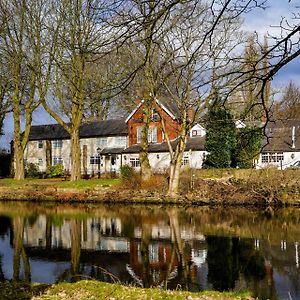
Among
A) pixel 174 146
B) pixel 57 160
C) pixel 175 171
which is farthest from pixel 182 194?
pixel 57 160

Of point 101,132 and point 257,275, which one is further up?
point 101,132

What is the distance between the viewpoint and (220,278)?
37.6 feet

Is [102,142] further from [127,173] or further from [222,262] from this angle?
[222,262]

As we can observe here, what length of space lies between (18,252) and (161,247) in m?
4.90

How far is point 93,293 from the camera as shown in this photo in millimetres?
8016

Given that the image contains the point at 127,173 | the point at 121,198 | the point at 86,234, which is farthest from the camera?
the point at 127,173

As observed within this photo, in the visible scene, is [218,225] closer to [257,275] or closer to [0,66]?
[257,275]

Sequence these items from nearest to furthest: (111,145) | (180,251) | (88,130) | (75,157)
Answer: (180,251), (75,157), (111,145), (88,130)

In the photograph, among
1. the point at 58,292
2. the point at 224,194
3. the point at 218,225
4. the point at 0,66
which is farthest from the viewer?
the point at 0,66

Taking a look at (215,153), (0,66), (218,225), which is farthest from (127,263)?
(0,66)

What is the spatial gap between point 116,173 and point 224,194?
62.4ft

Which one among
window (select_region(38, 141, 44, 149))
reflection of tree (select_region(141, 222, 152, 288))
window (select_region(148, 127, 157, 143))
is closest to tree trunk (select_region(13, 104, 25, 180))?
window (select_region(148, 127, 157, 143))

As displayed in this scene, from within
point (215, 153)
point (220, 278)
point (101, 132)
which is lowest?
point (220, 278)

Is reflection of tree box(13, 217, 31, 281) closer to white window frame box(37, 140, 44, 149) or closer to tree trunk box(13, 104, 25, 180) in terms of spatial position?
tree trunk box(13, 104, 25, 180)
